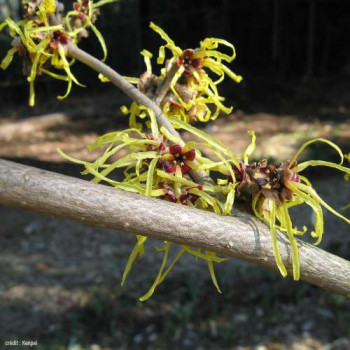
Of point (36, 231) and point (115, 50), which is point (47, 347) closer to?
point (36, 231)

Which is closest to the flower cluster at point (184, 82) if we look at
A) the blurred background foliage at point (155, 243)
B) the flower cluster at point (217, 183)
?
the flower cluster at point (217, 183)

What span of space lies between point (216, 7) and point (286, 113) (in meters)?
3.07

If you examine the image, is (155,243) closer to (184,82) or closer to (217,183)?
(184,82)

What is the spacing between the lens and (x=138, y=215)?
25.9 inches

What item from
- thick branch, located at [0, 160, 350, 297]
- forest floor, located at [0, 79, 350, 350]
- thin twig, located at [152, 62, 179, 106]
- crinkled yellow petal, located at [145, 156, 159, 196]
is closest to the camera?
thick branch, located at [0, 160, 350, 297]

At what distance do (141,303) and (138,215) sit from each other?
2848mm

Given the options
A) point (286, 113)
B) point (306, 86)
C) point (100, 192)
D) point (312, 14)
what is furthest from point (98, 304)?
point (312, 14)

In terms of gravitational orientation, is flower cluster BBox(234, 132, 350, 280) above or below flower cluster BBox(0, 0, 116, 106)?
below

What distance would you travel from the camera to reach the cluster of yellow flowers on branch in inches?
31.5

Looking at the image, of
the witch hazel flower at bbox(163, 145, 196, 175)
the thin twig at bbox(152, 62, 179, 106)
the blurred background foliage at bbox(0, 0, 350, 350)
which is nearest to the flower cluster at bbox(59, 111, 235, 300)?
the witch hazel flower at bbox(163, 145, 196, 175)

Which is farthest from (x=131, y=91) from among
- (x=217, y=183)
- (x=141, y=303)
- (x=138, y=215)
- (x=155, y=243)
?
(x=155, y=243)

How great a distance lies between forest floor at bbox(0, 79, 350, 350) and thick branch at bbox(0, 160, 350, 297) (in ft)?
7.75

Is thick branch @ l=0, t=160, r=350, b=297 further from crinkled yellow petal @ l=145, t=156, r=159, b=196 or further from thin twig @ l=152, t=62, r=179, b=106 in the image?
thin twig @ l=152, t=62, r=179, b=106

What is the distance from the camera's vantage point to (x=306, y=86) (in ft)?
30.8
